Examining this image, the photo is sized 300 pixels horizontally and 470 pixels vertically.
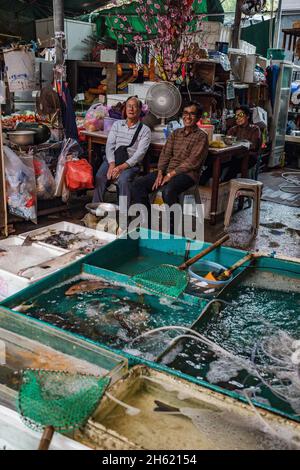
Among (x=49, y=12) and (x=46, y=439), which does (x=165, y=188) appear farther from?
(x=49, y=12)

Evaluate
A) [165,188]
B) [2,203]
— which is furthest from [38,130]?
[165,188]

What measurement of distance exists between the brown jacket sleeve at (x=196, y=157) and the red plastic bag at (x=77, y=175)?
111cm

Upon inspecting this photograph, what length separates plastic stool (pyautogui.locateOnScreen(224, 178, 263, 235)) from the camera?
19.4 ft

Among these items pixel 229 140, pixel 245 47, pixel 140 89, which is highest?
pixel 245 47

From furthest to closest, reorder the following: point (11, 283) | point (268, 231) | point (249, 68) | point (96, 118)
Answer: point (249, 68)
point (96, 118)
point (268, 231)
point (11, 283)

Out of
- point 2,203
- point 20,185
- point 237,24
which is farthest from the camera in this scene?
point 237,24

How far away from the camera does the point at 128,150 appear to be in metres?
5.84

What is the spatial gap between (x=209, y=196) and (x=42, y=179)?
214 centimetres

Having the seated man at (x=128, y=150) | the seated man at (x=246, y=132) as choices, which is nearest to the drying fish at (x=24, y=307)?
the seated man at (x=128, y=150)

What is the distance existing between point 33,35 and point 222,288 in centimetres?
898

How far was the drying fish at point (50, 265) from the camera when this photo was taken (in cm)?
327
